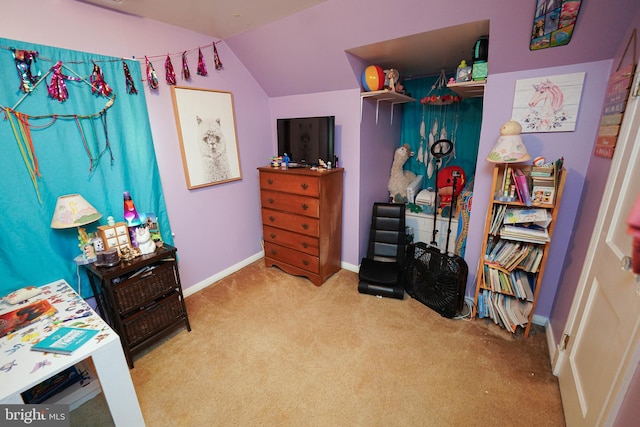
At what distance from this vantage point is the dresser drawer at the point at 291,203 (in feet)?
8.52

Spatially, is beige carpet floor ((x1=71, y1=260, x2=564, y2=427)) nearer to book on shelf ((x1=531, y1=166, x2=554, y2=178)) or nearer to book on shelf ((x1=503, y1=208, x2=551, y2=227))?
book on shelf ((x1=503, y1=208, x2=551, y2=227))

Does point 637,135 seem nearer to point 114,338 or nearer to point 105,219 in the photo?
point 114,338

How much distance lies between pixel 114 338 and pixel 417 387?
1723 millimetres

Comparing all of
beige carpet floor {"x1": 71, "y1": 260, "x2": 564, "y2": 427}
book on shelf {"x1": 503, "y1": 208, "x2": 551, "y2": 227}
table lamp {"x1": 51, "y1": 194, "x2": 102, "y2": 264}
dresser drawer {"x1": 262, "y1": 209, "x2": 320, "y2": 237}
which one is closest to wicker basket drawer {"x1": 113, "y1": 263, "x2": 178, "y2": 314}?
table lamp {"x1": 51, "y1": 194, "x2": 102, "y2": 264}

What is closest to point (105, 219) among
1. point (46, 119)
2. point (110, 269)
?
point (110, 269)

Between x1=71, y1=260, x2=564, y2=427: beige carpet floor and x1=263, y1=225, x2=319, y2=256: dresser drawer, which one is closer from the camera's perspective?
x1=71, y1=260, x2=564, y2=427: beige carpet floor

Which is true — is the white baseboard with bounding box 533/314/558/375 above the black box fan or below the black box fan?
below

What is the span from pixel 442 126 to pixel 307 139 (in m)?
1.52

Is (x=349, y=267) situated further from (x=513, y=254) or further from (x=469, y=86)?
(x=469, y=86)

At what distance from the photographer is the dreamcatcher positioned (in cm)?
290

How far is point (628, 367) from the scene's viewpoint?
1.02m

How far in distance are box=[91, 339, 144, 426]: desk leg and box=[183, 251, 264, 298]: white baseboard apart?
132 cm

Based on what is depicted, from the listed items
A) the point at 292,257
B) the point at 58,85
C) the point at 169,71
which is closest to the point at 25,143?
the point at 58,85

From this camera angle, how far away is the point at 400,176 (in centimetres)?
319
